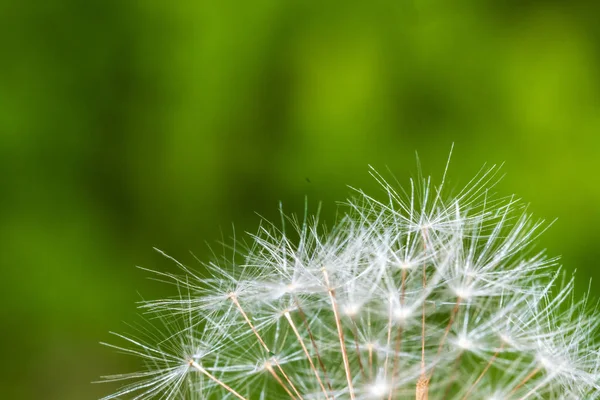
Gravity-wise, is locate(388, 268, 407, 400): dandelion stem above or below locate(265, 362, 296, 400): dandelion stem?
above

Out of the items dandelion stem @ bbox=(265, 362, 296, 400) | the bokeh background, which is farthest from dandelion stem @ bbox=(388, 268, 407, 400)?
the bokeh background

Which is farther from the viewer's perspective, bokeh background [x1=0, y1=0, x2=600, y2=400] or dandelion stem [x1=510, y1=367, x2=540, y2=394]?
bokeh background [x1=0, y1=0, x2=600, y2=400]

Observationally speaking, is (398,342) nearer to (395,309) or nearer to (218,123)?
(395,309)

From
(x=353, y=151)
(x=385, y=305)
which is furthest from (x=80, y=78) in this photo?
(x=385, y=305)

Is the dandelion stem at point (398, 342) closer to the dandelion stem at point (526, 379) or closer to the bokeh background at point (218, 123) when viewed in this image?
the dandelion stem at point (526, 379)

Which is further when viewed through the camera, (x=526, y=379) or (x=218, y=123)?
(x=218, y=123)

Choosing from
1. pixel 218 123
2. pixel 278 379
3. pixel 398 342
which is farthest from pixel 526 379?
pixel 218 123

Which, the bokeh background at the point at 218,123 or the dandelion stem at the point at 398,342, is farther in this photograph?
the bokeh background at the point at 218,123

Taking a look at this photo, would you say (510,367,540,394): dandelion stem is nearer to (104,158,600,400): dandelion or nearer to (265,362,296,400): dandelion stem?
(104,158,600,400): dandelion

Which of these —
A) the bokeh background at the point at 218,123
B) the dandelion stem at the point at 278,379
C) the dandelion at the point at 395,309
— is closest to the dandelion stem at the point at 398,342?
the dandelion at the point at 395,309
